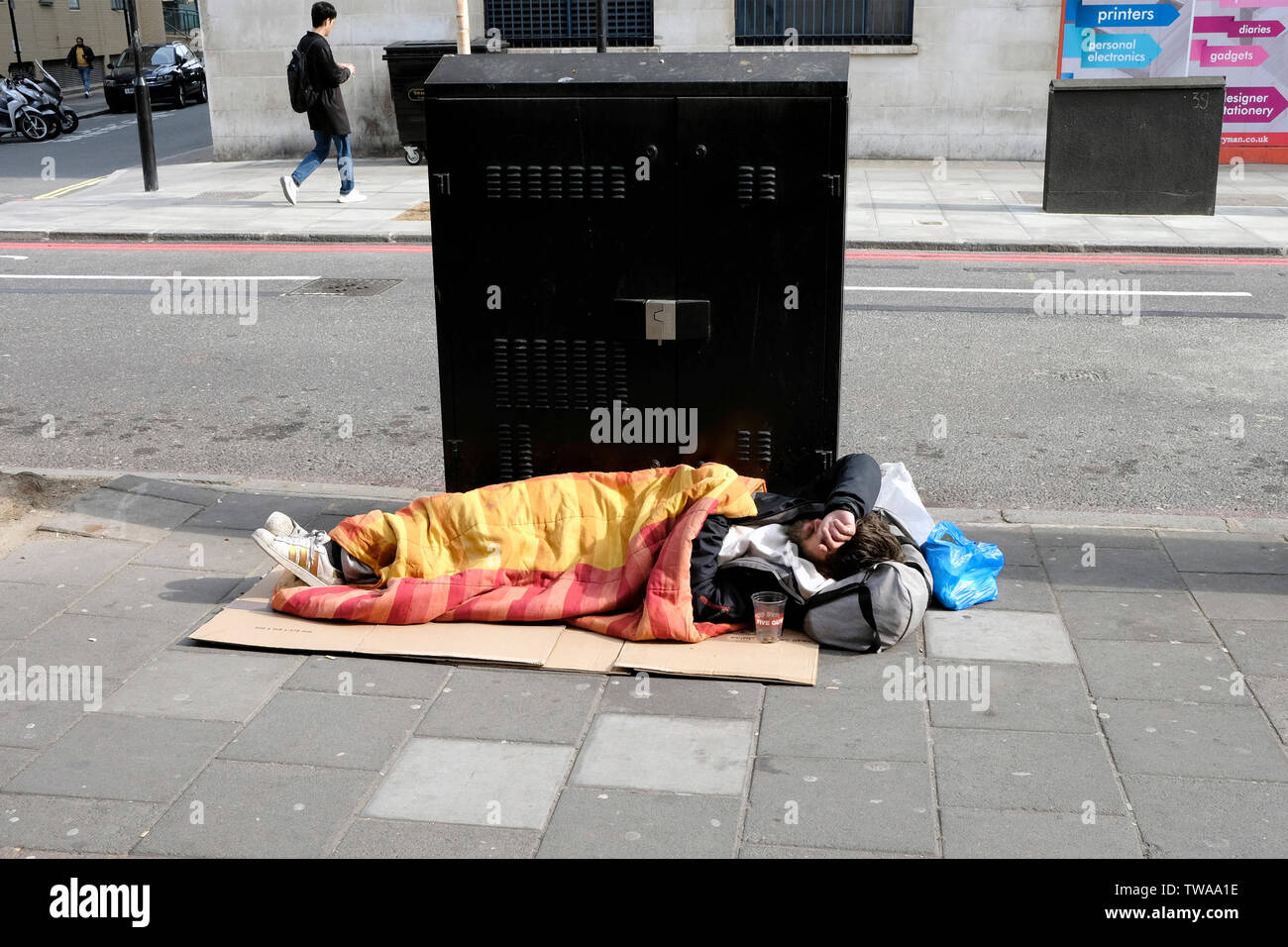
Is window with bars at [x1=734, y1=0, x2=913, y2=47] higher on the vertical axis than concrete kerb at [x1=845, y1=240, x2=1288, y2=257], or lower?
higher

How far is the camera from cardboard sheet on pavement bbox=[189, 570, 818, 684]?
4133 mm

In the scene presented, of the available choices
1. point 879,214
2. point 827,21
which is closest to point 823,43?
point 827,21

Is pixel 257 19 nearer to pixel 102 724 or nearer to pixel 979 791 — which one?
pixel 102 724

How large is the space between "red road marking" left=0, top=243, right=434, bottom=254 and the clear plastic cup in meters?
8.26

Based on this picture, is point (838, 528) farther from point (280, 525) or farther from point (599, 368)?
point (280, 525)

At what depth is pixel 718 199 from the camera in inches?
181

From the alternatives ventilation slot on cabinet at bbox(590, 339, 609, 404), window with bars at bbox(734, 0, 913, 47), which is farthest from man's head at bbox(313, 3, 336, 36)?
ventilation slot on cabinet at bbox(590, 339, 609, 404)

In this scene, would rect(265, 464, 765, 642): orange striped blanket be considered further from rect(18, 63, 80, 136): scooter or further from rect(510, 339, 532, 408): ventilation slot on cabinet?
rect(18, 63, 80, 136): scooter

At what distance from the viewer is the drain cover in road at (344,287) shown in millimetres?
10148

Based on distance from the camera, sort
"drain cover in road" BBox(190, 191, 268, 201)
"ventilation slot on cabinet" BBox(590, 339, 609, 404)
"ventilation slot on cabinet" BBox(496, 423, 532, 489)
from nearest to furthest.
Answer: "ventilation slot on cabinet" BBox(590, 339, 609, 404) < "ventilation slot on cabinet" BBox(496, 423, 532, 489) < "drain cover in road" BBox(190, 191, 268, 201)

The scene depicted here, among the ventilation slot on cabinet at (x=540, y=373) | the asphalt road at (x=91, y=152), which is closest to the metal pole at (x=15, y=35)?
the asphalt road at (x=91, y=152)

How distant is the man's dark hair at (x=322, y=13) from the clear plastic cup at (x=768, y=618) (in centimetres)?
1094

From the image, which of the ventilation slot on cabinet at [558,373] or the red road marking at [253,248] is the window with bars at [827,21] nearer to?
the red road marking at [253,248]
